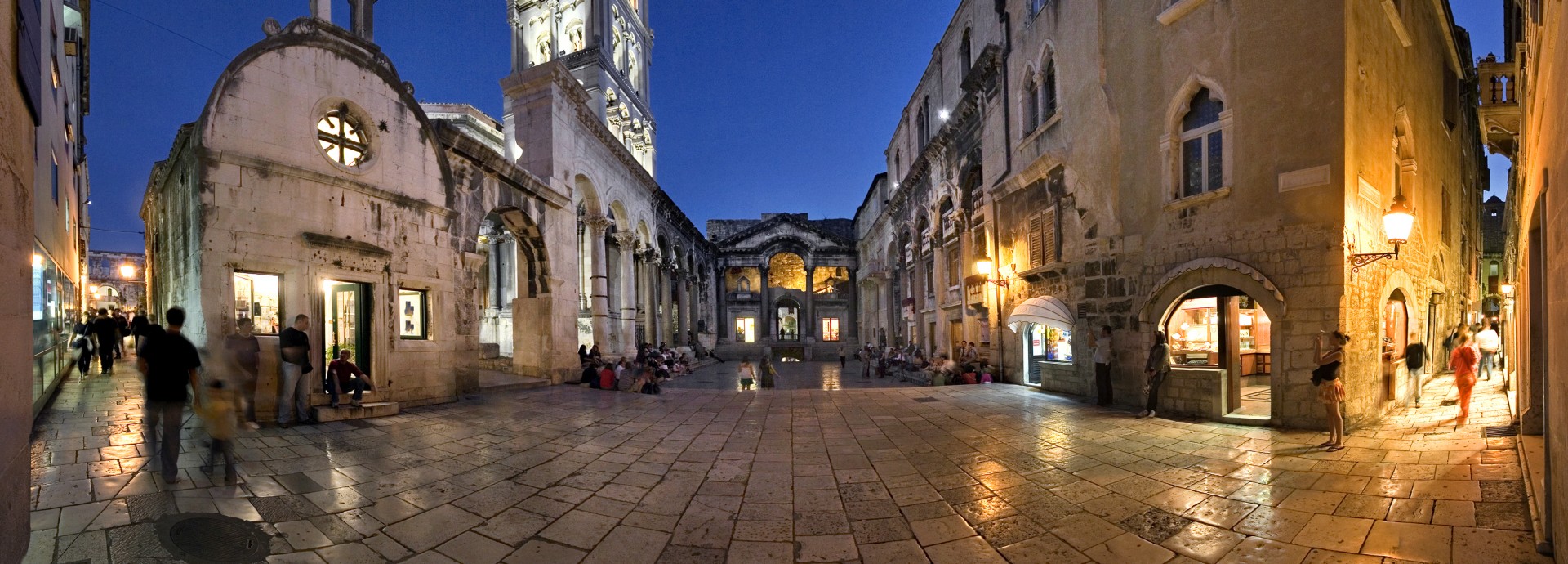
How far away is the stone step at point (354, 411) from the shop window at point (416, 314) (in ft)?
6.03

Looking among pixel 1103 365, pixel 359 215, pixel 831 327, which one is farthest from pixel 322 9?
pixel 831 327

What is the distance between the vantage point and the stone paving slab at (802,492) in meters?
3.57

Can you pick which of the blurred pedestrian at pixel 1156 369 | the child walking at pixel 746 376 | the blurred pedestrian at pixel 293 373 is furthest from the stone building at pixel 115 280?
the blurred pedestrian at pixel 1156 369

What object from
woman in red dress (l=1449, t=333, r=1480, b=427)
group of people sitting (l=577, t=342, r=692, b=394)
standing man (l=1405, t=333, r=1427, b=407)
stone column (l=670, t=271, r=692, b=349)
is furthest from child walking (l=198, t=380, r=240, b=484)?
stone column (l=670, t=271, r=692, b=349)

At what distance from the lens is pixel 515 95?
14.6 meters

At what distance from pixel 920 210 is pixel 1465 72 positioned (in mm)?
14350

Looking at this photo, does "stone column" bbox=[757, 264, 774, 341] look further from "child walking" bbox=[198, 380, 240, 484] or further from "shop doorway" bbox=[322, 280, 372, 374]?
"child walking" bbox=[198, 380, 240, 484]

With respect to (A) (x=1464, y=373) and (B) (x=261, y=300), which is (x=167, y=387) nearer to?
(B) (x=261, y=300)

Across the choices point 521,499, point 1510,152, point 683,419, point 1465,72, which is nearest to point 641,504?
point 521,499

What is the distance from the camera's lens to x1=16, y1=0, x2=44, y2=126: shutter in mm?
3146

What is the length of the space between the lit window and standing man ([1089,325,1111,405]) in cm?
1212

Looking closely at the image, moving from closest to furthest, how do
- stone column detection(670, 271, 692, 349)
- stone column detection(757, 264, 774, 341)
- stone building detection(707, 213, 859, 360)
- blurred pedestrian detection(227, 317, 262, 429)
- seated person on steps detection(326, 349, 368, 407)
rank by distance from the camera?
blurred pedestrian detection(227, 317, 262, 429), seated person on steps detection(326, 349, 368, 407), stone column detection(670, 271, 692, 349), stone column detection(757, 264, 774, 341), stone building detection(707, 213, 859, 360)

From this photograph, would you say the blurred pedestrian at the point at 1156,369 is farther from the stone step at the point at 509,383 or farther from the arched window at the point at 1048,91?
the stone step at the point at 509,383

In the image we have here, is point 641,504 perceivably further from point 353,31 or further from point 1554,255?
point 353,31
